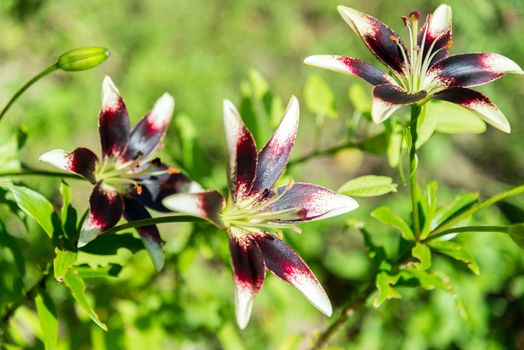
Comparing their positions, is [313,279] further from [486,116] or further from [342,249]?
[342,249]

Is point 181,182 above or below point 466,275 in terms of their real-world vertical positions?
above

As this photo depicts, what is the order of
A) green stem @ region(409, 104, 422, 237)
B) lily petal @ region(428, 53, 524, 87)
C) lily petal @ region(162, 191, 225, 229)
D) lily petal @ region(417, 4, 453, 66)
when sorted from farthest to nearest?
lily petal @ region(417, 4, 453, 66)
lily petal @ region(428, 53, 524, 87)
green stem @ region(409, 104, 422, 237)
lily petal @ region(162, 191, 225, 229)

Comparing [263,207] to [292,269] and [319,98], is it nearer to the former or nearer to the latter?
[292,269]

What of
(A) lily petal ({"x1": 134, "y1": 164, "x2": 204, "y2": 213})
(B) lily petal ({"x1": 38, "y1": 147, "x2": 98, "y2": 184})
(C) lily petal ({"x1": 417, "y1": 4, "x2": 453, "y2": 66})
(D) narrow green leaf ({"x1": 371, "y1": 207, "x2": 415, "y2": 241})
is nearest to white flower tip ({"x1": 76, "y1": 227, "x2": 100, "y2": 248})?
(B) lily petal ({"x1": 38, "y1": 147, "x2": 98, "y2": 184})

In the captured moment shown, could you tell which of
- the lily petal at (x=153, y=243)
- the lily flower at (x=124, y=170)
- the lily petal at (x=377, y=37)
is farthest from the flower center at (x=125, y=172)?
the lily petal at (x=377, y=37)

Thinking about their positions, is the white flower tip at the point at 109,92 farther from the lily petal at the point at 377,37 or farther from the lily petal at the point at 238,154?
the lily petal at the point at 377,37

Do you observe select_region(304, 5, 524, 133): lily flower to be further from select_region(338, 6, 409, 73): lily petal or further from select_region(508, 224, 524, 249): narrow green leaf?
select_region(508, 224, 524, 249): narrow green leaf

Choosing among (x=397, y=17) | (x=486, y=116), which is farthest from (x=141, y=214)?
(x=397, y=17)
